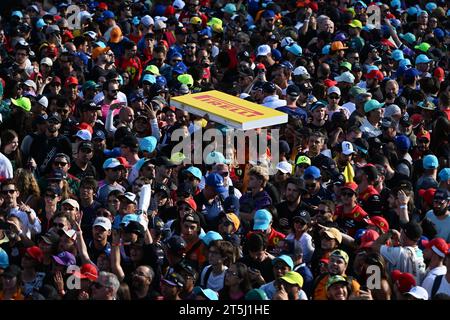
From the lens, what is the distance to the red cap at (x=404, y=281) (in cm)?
1167

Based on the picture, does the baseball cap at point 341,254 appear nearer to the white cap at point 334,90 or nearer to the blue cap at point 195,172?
the blue cap at point 195,172

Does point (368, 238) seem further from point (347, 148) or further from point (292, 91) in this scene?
point (292, 91)

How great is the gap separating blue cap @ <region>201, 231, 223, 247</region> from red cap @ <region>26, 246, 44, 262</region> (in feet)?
5.03

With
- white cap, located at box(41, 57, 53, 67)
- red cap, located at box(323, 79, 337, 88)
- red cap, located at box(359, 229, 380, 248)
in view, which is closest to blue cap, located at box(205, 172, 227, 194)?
red cap, located at box(359, 229, 380, 248)

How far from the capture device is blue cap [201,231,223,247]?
12.3m

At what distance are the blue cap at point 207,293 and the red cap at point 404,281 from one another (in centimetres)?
164

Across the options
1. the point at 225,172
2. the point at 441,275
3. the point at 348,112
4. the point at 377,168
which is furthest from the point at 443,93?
the point at 441,275

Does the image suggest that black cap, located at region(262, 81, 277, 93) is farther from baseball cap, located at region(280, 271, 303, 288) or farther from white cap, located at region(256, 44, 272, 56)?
baseball cap, located at region(280, 271, 303, 288)

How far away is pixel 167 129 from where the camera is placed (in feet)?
50.5

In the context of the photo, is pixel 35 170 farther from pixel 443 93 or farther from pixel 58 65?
pixel 443 93
